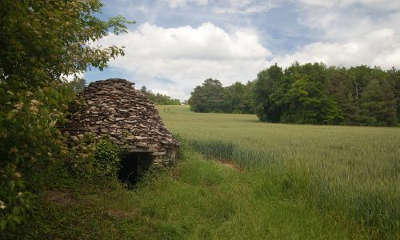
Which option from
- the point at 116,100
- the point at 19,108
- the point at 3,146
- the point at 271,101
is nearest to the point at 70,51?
the point at 3,146

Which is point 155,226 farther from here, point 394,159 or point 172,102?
point 172,102

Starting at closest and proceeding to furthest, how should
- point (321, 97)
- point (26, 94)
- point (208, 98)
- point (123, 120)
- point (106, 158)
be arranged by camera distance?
point (26, 94)
point (106, 158)
point (123, 120)
point (321, 97)
point (208, 98)

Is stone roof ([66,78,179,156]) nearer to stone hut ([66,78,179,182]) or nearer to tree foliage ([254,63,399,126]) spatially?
stone hut ([66,78,179,182])

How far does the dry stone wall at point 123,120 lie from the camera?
7.99 metres

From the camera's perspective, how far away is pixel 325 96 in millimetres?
49281

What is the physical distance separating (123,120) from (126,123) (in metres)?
0.21

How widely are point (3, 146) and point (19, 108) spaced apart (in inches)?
34.3

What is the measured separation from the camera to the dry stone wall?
799 centimetres

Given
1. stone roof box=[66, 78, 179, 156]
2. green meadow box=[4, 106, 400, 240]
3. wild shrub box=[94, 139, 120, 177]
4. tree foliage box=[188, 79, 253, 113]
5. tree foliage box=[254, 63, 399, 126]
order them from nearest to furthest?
green meadow box=[4, 106, 400, 240] → wild shrub box=[94, 139, 120, 177] → stone roof box=[66, 78, 179, 156] → tree foliage box=[254, 63, 399, 126] → tree foliage box=[188, 79, 253, 113]

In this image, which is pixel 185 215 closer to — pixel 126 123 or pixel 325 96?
pixel 126 123

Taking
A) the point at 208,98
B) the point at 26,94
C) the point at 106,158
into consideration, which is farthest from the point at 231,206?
the point at 208,98

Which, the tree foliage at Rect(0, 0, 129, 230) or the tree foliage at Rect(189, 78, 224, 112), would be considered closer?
the tree foliage at Rect(0, 0, 129, 230)

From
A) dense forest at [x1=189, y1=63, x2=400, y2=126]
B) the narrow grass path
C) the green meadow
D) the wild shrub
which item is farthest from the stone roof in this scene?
dense forest at [x1=189, y1=63, x2=400, y2=126]

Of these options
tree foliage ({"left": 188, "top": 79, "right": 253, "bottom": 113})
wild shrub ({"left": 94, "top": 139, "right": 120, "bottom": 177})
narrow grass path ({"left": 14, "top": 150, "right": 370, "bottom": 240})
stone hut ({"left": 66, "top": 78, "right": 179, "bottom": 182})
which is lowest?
narrow grass path ({"left": 14, "top": 150, "right": 370, "bottom": 240})
